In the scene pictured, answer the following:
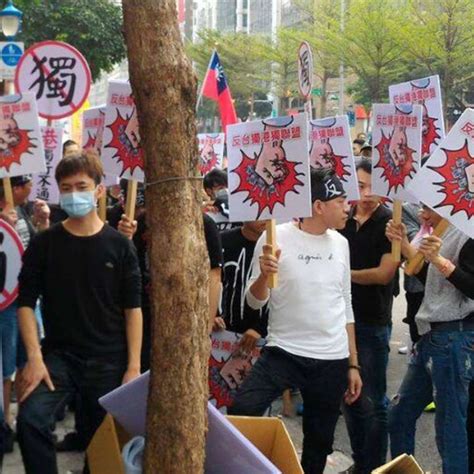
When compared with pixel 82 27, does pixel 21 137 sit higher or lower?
lower

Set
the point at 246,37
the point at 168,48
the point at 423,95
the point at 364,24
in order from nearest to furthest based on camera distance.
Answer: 1. the point at 168,48
2. the point at 423,95
3. the point at 364,24
4. the point at 246,37

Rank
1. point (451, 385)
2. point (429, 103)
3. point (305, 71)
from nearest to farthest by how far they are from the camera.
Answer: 1. point (451, 385)
2. point (429, 103)
3. point (305, 71)

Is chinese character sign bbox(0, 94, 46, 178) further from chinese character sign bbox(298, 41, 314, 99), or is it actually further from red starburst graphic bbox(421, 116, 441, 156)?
chinese character sign bbox(298, 41, 314, 99)

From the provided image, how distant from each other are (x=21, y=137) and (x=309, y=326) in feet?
6.84

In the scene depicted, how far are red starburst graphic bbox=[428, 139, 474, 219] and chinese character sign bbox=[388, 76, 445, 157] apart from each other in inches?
43.2

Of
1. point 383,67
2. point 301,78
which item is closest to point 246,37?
point 383,67

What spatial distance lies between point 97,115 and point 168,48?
4488 mm

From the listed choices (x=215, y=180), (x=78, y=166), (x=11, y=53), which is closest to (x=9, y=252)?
(x=78, y=166)

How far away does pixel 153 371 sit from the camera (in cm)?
277

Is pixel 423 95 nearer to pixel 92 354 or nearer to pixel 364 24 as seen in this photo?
pixel 92 354

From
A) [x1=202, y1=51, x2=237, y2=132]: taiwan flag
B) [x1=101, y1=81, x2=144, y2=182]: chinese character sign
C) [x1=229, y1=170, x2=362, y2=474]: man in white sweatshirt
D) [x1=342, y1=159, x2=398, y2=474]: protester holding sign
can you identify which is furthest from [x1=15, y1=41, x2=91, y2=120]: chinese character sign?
[x1=229, y1=170, x2=362, y2=474]: man in white sweatshirt

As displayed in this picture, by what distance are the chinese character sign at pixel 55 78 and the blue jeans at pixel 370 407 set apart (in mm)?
2905

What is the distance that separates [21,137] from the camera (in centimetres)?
555

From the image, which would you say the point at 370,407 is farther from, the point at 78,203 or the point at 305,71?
the point at 305,71
